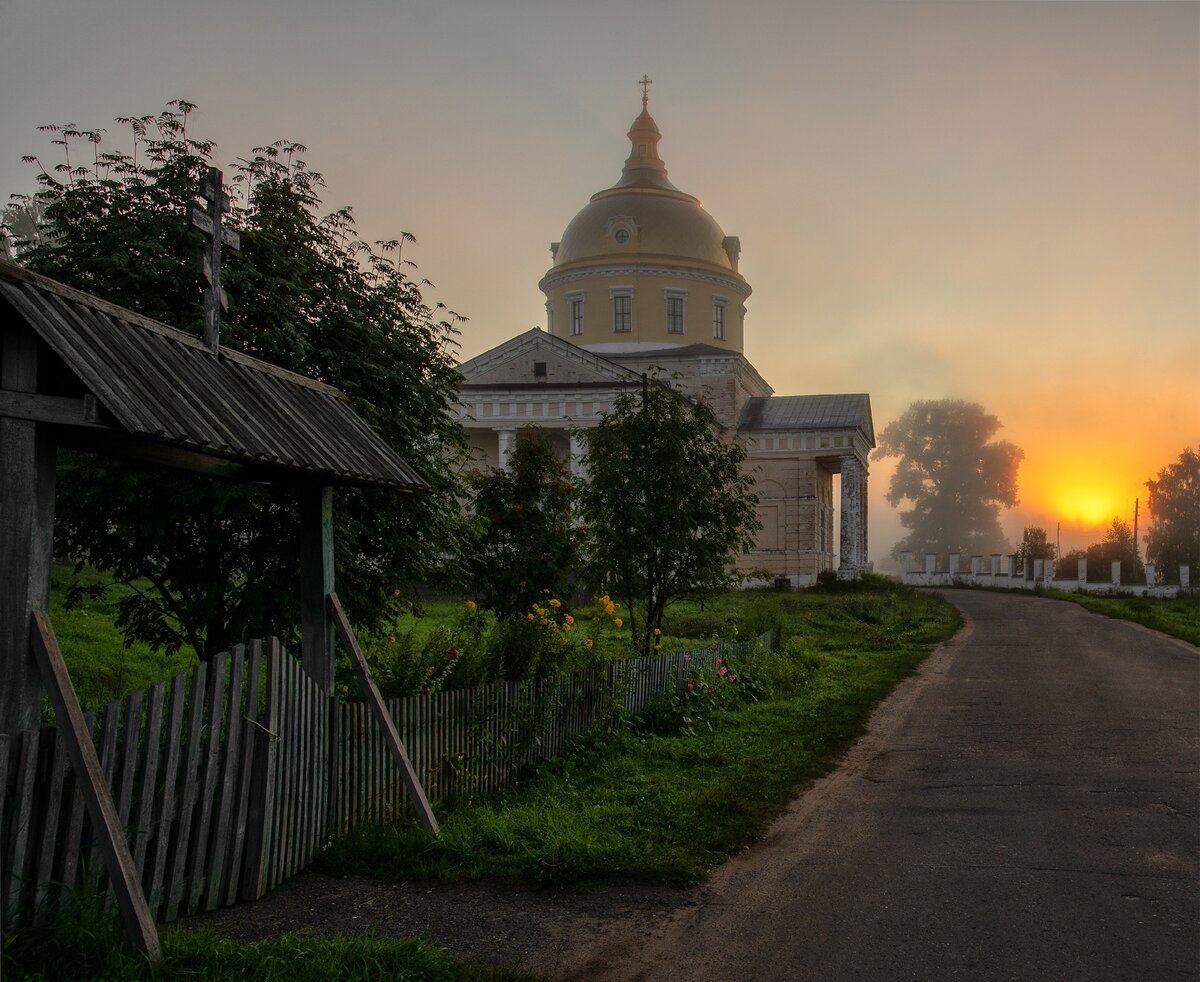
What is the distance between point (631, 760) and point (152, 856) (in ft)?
17.0

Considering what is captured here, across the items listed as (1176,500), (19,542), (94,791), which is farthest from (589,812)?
(1176,500)

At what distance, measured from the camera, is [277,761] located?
6.54 m

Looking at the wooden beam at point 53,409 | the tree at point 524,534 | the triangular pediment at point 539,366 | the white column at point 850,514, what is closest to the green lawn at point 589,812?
the tree at point 524,534

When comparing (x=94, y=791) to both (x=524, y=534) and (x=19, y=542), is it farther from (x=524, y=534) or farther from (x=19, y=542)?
(x=524, y=534)

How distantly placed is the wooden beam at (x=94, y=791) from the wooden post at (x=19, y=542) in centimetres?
8

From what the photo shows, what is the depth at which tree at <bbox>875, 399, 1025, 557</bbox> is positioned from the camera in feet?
283

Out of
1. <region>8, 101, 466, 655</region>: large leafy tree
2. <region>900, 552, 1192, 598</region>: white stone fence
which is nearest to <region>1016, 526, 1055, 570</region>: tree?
<region>900, 552, 1192, 598</region>: white stone fence

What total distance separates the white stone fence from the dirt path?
35.3m

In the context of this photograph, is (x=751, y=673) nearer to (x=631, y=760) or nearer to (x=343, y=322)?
(x=631, y=760)

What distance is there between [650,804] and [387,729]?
87.7 inches

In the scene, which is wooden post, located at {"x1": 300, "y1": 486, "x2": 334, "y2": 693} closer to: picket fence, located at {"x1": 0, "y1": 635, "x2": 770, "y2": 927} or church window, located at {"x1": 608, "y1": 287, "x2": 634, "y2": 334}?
picket fence, located at {"x1": 0, "y1": 635, "x2": 770, "y2": 927}

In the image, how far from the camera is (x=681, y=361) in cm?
4588

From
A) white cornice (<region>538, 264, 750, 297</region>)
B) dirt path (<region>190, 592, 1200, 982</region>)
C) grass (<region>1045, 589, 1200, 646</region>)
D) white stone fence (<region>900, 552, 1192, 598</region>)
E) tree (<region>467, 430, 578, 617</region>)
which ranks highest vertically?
white cornice (<region>538, 264, 750, 297</region>)

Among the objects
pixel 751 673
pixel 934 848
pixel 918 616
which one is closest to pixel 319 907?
pixel 934 848
